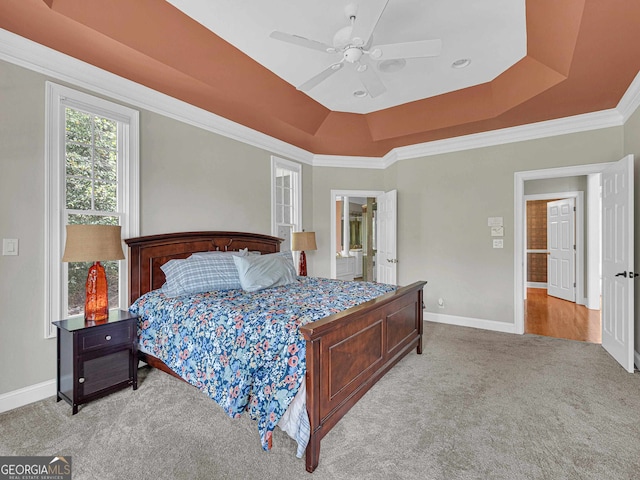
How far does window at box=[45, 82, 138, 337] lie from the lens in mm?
2570

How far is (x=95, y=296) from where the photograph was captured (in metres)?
2.55

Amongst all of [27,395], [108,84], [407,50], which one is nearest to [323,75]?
[407,50]

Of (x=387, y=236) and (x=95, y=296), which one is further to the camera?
(x=387, y=236)

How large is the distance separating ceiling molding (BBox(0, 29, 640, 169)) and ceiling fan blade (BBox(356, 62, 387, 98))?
194cm

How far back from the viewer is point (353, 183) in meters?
5.59

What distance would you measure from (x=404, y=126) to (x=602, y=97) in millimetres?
2058

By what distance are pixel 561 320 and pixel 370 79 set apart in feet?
15.2

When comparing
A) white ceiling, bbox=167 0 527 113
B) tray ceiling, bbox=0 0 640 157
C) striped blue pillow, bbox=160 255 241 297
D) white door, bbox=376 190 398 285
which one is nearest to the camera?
tray ceiling, bbox=0 0 640 157

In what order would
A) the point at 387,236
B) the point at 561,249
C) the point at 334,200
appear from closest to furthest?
the point at 387,236
the point at 334,200
the point at 561,249

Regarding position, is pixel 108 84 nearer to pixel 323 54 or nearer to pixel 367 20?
pixel 323 54

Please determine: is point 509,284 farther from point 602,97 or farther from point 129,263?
point 129,263

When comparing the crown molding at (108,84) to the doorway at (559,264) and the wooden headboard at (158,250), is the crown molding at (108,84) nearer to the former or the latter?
the wooden headboard at (158,250)

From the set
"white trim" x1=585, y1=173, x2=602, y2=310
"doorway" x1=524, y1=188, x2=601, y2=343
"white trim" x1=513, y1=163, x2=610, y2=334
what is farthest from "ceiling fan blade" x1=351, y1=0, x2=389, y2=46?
"white trim" x1=585, y1=173, x2=602, y2=310

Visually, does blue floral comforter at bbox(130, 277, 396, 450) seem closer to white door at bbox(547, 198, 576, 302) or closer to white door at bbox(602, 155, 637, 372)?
white door at bbox(602, 155, 637, 372)
